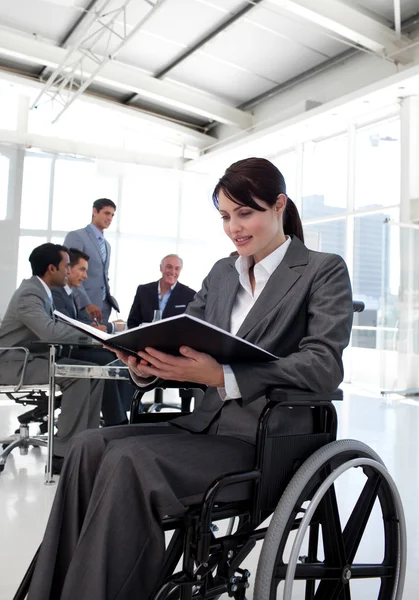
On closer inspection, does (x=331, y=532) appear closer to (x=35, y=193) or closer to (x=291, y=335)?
(x=291, y=335)

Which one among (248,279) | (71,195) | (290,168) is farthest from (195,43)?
(248,279)

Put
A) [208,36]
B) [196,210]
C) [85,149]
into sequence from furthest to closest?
1. [196,210]
2. [85,149]
3. [208,36]

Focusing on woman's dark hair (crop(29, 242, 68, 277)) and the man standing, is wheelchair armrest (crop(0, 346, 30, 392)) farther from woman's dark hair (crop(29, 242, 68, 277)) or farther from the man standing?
the man standing

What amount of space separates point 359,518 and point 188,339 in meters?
0.66

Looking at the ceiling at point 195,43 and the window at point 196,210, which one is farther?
the window at point 196,210

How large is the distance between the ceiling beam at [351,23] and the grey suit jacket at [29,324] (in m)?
4.63

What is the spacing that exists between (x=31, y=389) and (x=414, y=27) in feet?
21.5

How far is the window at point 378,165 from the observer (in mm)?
8797

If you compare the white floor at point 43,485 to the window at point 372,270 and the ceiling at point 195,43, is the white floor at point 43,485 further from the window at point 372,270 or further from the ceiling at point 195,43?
the ceiling at point 195,43

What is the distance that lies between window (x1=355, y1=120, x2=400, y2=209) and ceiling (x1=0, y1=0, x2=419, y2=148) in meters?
1.36

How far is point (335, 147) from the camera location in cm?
1004

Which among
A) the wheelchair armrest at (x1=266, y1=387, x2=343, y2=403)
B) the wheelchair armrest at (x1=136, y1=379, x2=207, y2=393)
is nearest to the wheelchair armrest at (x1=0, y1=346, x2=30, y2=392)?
the wheelchair armrest at (x1=136, y1=379, x2=207, y2=393)

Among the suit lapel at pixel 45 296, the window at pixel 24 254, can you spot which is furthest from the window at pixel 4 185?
the suit lapel at pixel 45 296

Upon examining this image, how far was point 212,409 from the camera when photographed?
59.9 inches
